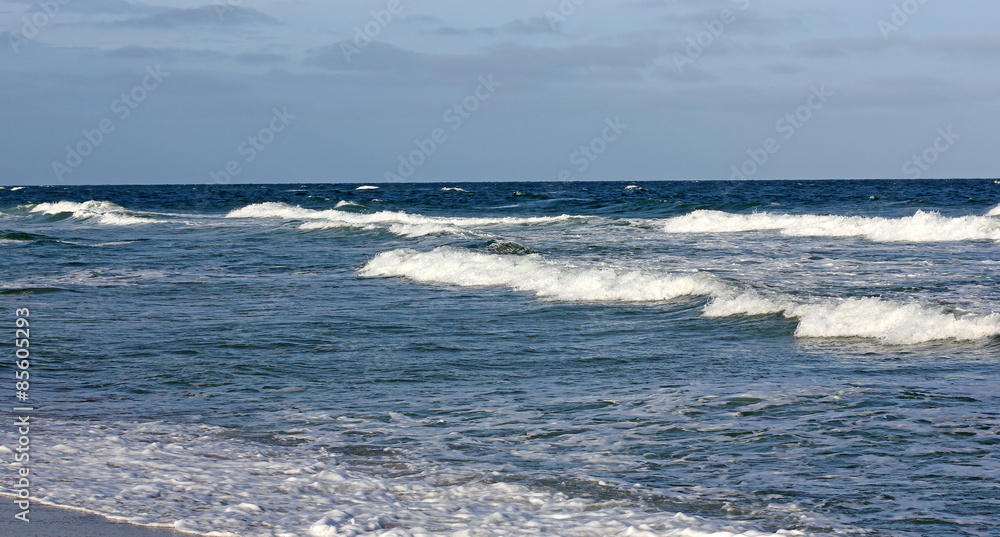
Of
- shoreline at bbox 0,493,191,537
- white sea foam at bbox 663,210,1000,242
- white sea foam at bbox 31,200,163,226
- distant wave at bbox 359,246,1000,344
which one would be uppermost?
white sea foam at bbox 31,200,163,226

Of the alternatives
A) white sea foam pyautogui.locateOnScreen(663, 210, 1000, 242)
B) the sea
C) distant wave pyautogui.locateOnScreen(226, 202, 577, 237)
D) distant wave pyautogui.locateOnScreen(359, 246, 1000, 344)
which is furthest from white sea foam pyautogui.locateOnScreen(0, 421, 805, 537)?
white sea foam pyautogui.locateOnScreen(663, 210, 1000, 242)

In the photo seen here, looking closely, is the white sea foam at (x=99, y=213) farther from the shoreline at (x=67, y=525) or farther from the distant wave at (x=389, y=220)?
the shoreline at (x=67, y=525)

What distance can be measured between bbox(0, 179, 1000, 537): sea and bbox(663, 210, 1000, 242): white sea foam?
24.9 ft

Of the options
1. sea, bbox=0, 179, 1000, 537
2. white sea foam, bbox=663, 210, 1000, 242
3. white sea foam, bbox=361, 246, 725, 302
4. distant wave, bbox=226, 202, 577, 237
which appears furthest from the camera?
distant wave, bbox=226, 202, 577, 237

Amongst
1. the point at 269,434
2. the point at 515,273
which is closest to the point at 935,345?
the point at 269,434

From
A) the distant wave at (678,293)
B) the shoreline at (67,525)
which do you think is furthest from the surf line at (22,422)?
the distant wave at (678,293)

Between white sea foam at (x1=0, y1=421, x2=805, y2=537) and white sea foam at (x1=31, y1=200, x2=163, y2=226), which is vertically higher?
white sea foam at (x1=31, y1=200, x2=163, y2=226)

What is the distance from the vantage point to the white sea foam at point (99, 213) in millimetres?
39688

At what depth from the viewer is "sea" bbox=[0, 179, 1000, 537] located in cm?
477

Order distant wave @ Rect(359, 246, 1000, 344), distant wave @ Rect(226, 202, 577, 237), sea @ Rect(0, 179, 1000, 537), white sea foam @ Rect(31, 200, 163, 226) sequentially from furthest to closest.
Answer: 1. white sea foam @ Rect(31, 200, 163, 226)
2. distant wave @ Rect(226, 202, 577, 237)
3. distant wave @ Rect(359, 246, 1000, 344)
4. sea @ Rect(0, 179, 1000, 537)

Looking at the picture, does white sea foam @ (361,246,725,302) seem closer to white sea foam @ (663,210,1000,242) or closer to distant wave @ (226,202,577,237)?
distant wave @ (226,202,577,237)

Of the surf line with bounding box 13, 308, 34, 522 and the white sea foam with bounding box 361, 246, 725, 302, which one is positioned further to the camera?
the white sea foam with bounding box 361, 246, 725, 302

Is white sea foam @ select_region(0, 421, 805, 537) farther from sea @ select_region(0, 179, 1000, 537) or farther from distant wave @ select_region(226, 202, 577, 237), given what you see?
distant wave @ select_region(226, 202, 577, 237)

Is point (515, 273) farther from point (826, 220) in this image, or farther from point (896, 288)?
point (826, 220)
